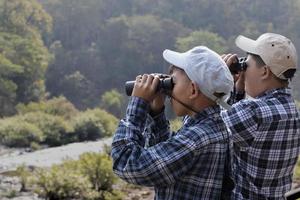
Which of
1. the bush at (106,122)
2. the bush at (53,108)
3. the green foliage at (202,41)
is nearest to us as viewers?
the bush at (106,122)

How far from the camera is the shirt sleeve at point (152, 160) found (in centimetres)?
117

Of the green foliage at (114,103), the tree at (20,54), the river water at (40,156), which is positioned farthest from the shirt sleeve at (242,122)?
the green foliage at (114,103)

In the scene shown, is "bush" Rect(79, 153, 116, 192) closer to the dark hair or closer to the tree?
the dark hair

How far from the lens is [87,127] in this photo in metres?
15.4

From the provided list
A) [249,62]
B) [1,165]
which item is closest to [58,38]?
[1,165]

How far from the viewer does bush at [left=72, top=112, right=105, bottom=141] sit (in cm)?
1515

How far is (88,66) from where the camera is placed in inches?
1061

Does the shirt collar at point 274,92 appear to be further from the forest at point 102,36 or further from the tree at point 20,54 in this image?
the tree at point 20,54

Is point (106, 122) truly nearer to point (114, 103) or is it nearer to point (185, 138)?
point (114, 103)

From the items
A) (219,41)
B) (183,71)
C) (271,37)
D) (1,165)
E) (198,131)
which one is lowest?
(1,165)

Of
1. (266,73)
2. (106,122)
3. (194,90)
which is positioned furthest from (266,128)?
(106,122)

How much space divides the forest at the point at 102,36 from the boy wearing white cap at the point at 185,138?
17.3 m

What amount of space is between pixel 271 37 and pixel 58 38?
2826 cm

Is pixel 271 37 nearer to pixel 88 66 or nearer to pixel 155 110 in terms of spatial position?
pixel 155 110
